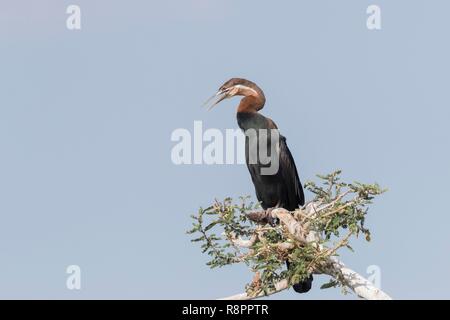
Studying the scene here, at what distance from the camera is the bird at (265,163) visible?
13625 millimetres

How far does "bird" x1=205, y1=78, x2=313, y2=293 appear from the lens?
1362 centimetres

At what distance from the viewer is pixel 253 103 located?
13766mm

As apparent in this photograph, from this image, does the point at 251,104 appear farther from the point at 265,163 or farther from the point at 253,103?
the point at 265,163

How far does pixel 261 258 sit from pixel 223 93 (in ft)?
11.5

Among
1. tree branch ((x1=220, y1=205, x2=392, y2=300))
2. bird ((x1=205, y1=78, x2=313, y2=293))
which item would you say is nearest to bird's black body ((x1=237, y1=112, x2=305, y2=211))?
bird ((x1=205, y1=78, x2=313, y2=293))

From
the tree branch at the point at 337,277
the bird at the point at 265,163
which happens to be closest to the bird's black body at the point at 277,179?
the bird at the point at 265,163

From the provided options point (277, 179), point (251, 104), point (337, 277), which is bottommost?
point (337, 277)

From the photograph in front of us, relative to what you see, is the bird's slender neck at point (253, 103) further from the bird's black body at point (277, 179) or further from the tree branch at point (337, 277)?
the tree branch at point (337, 277)

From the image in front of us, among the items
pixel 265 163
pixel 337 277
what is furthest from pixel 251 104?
pixel 337 277

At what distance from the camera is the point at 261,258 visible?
11359 millimetres

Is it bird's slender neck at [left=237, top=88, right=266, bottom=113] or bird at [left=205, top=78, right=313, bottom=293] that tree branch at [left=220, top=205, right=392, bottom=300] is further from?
bird's slender neck at [left=237, top=88, right=266, bottom=113]

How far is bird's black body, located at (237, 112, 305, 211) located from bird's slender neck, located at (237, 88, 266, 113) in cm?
7

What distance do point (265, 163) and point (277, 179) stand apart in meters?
0.29
